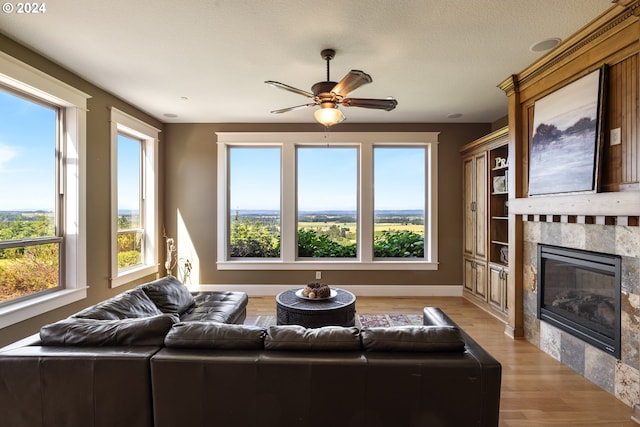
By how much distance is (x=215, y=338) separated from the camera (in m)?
1.62

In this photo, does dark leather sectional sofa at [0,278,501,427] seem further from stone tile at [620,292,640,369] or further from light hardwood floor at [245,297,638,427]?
stone tile at [620,292,640,369]

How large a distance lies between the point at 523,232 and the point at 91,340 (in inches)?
153

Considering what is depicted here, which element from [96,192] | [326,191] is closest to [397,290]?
[326,191]

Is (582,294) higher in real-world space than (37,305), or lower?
higher

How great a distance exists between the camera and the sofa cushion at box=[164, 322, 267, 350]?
5.28 ft

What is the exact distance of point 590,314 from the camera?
2.62 metres

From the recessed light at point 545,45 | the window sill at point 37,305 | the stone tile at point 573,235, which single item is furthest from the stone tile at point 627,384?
the window sill at point 37,305

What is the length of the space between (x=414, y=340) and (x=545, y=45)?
9.27ft

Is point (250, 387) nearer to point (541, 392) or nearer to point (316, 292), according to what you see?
point (316, 292)

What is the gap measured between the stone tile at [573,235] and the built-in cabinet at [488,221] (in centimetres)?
115

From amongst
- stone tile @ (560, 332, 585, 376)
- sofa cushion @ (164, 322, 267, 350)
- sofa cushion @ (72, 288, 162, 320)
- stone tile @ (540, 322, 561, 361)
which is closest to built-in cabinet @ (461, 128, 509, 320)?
stone tile @ (540, 322, 561, 361)

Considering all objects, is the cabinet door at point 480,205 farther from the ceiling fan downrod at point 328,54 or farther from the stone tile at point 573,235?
the ceiling fan downrod at point 328,54

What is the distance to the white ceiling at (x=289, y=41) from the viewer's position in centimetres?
219

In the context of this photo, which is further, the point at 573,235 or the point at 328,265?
the point at 328,265
